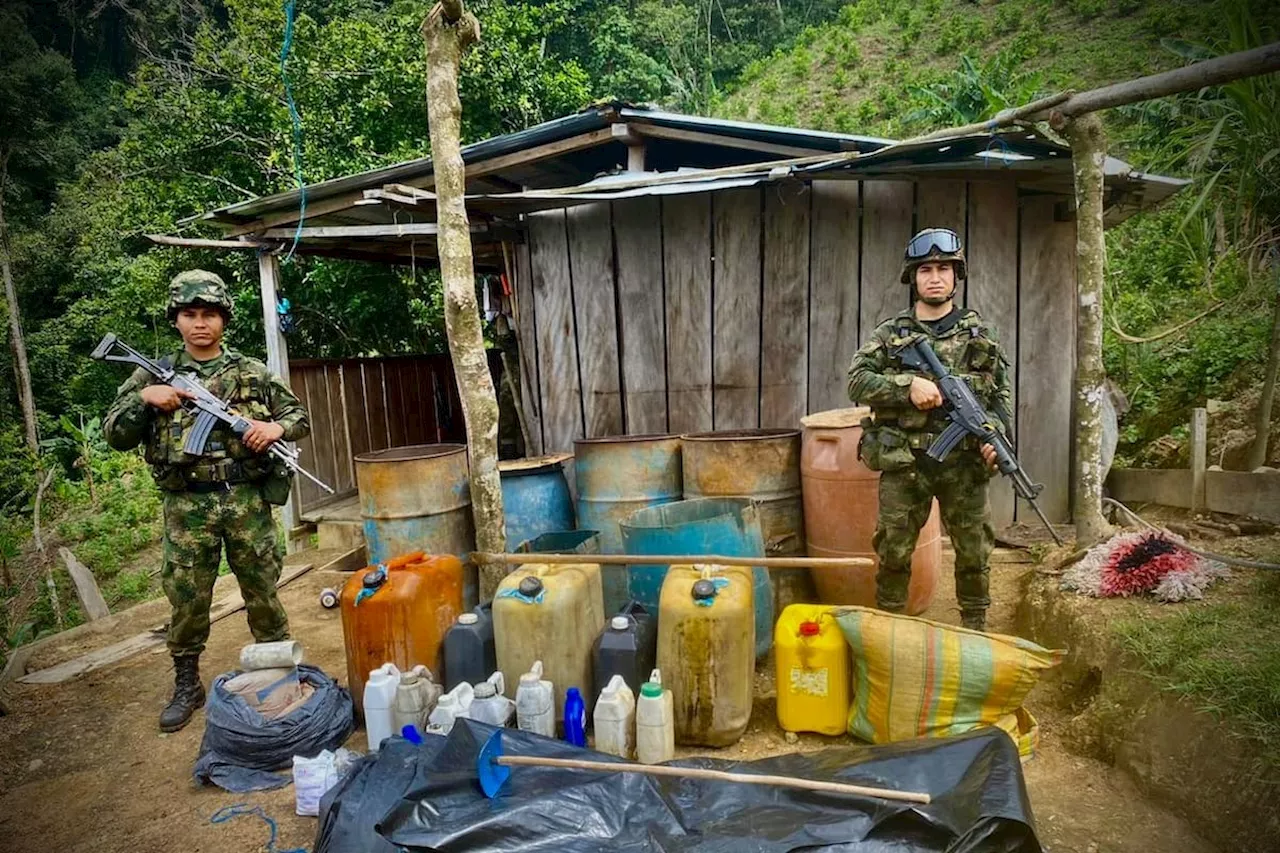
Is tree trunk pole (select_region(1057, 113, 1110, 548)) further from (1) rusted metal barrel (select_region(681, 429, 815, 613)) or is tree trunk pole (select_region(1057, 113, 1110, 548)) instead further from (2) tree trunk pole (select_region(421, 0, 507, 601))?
(2) tree trunk pole (select_region(421, 0, 507, 601))

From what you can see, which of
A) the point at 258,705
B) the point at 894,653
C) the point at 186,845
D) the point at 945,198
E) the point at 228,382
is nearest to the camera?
the point at 186,845

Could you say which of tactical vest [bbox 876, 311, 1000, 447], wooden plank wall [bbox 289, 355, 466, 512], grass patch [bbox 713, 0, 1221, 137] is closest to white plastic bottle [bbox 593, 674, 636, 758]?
tactical vest [bbox 876, 311, 1000, 447]

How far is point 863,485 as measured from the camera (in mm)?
4113

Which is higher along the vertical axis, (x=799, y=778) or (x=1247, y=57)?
(x=1247, y=57)

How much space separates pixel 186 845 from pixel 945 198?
5.75m

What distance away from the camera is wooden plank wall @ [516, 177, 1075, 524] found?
5301mm

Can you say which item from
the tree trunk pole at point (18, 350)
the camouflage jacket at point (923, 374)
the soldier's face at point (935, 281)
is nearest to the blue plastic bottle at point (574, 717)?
the camouflage jacket at point (923, 374)

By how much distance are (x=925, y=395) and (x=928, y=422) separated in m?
0.22

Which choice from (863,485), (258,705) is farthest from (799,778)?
(258,705)

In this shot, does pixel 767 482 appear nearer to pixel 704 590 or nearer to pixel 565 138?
pixel 704 590

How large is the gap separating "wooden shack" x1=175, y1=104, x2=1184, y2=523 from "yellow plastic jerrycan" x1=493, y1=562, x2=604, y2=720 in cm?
270

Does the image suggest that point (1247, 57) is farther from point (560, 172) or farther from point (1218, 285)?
point (1218, 285)

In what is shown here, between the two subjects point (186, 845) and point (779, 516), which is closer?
point (186, 845)

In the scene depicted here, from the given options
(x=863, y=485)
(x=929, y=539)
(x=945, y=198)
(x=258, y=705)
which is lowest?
(x=258, y=705)
